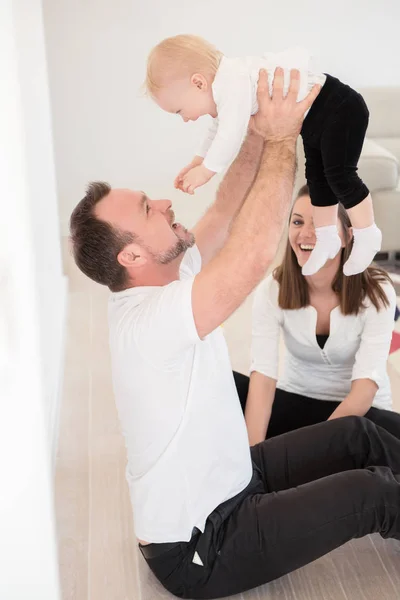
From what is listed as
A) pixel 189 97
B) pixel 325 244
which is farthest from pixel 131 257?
pixel 325 244

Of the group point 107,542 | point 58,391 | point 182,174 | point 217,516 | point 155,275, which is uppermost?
point 182,174

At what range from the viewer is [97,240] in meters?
1.56

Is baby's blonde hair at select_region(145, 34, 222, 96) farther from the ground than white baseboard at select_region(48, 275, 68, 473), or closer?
farther from the ground

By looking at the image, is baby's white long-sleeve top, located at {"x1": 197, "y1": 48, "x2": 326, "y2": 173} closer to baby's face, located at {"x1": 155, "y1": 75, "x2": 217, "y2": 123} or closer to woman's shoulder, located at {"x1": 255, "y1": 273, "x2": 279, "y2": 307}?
baby's face, located at {"x1": 155, "y1": 75, "x2": 217, "y2": 123}

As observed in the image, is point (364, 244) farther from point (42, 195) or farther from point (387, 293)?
point (42, 195)

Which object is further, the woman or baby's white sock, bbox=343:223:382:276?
the woman

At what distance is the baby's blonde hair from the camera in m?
1.46

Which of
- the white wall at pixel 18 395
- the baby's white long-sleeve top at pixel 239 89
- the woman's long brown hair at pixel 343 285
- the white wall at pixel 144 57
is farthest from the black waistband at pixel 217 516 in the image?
the white wall at pixel 144 57

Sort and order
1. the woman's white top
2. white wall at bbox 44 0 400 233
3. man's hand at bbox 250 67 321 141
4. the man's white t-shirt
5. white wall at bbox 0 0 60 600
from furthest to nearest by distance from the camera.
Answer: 1. white wall at bbox 44 0 400 233
2. the woman's white top
3. the man's white t-shirt
4. man's hand at bbox 250 67 321 141
5. white wall at bbox 0 0 60 600

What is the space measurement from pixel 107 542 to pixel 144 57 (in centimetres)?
321

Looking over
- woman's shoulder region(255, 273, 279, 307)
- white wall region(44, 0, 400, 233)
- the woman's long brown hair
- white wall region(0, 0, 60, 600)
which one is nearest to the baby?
the woman's long brown hair

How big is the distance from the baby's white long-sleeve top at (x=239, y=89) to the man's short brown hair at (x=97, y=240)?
26 centimetres

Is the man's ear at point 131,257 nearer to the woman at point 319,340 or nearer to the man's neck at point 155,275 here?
the man's neck at point 155,275

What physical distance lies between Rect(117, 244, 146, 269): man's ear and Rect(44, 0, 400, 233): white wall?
10.2 ft
